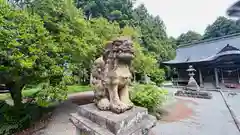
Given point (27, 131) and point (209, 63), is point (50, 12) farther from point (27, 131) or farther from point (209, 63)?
point (209, 63)

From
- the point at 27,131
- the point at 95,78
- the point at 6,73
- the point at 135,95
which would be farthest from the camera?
the point at 135,95

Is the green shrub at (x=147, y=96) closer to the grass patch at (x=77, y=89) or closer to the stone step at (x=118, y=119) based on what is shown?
the stone step at (x=118, y=119)

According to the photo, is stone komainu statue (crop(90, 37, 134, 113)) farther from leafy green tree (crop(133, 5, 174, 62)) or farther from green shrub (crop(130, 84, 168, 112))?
leafy green tree (crop(133, 5, 174, 62))

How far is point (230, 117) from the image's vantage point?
5.54m

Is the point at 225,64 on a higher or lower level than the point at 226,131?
higher

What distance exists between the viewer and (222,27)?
29422mm

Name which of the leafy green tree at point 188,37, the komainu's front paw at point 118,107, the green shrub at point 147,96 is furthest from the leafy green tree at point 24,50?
the leafy green tree at point 188,37

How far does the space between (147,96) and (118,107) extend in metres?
3.72

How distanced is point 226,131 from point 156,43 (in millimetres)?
17206

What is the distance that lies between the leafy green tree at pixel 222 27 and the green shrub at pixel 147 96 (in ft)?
97.6

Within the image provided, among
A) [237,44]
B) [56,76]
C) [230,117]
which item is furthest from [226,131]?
[237,44]

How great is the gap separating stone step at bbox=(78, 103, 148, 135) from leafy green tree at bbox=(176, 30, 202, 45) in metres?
33.9

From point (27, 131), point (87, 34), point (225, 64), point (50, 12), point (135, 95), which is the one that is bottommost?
point (27, 131)

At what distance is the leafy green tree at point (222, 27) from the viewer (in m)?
28.1
